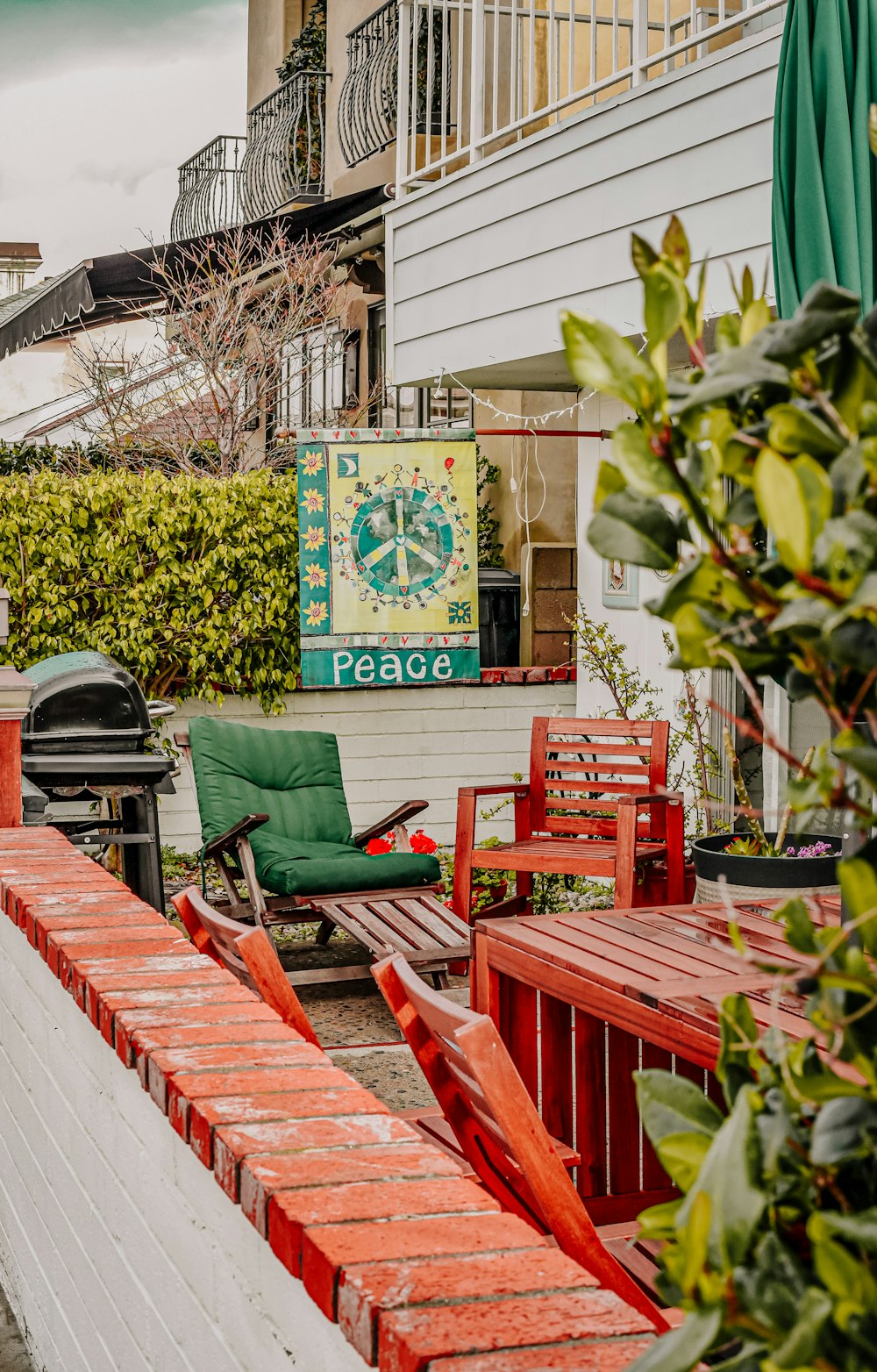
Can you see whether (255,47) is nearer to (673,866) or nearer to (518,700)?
(518,700)

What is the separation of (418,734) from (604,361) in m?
8.03

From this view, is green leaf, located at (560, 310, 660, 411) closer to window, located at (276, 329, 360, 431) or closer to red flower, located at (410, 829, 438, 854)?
red flower, located at (410, 829, 438, 854)

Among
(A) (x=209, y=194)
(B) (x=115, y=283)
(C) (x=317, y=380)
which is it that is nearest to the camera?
(B) (x=115, y=283)

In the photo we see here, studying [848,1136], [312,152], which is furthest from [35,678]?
[312,152]

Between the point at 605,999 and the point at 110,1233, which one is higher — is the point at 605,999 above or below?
above

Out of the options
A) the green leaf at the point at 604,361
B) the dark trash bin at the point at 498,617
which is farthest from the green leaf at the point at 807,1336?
the dark trash bin at the point at 498,617

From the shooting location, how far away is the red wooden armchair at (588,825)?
19.6 feet

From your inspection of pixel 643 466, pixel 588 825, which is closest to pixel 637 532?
pixel 643 466

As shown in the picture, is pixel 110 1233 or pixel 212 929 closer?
pixel 110 1233

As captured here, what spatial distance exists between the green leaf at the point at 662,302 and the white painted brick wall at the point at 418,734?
306 inches

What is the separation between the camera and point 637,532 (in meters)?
0.81

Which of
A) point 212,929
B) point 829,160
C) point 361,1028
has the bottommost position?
point 361,1028

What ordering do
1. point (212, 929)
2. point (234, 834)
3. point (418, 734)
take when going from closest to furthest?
point (212, 929)
point (234, 834)
point (418, 734)

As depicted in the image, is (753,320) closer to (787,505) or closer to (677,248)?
(677,248)
